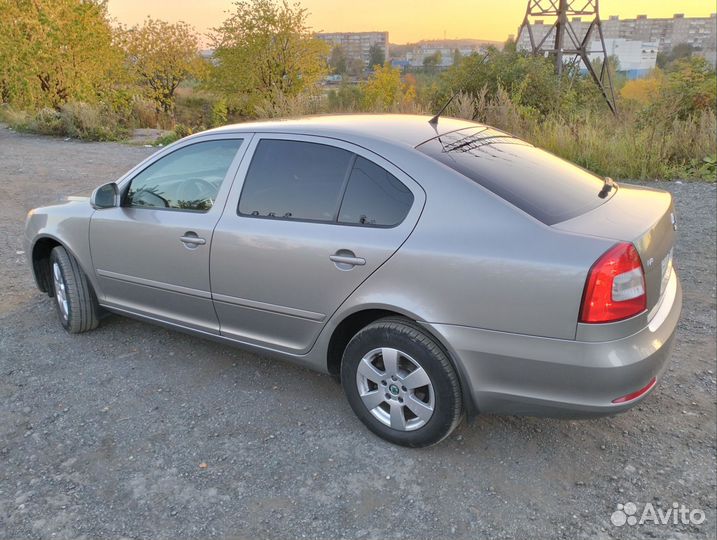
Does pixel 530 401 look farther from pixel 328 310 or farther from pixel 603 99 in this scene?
pixel 603 99

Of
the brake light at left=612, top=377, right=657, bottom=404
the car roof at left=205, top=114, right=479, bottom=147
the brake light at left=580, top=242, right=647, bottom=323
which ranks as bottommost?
the brake light at left=612, top=377, right=657, bottom=404

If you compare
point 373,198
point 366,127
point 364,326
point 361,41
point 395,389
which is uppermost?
point 361,41

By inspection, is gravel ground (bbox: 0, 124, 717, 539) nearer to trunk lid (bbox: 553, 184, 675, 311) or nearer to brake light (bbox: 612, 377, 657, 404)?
brake light (bbox: 612, 377, 657, 404)

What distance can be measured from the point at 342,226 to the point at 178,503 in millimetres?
1519

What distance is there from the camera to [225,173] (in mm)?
3369

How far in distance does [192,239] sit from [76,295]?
1.37 m

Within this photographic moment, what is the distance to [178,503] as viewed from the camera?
2.56 m

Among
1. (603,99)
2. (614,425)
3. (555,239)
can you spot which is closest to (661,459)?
(614,425)

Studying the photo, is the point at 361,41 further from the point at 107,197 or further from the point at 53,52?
Result: the point at 107,197

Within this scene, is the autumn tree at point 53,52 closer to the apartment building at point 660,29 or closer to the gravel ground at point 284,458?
the gravel ground at point 284,458

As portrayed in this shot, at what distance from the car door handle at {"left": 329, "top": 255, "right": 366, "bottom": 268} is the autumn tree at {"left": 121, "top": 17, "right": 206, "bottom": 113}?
134ft

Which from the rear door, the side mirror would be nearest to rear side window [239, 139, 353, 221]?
the rear door

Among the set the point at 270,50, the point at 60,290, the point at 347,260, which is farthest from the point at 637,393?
the point at 270,50

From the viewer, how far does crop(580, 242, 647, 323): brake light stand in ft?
7.36
